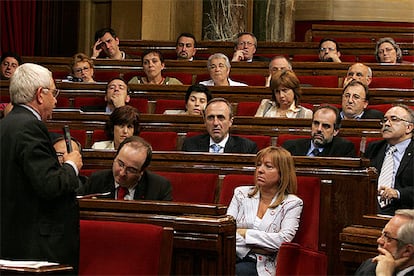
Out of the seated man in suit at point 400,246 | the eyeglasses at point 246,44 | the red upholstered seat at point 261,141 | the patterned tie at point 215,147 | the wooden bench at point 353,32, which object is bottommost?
the seated man in suit at point 400,246

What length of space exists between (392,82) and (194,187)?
8.72 feet

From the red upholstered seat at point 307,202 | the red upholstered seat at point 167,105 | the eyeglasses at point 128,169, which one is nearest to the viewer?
the eyeglasses at point 128,169

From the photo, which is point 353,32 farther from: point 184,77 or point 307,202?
point 307,202

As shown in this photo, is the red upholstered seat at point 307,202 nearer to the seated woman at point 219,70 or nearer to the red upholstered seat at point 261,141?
the red upholstered seat at point 261,141

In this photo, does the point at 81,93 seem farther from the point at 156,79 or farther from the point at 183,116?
the point at 183,116

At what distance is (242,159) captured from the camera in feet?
13.3

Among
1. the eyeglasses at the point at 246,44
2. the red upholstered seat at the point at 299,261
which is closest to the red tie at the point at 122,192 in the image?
the red upholstered seat at the point at 299,261

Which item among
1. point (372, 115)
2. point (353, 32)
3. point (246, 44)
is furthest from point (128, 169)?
point (353, 32)

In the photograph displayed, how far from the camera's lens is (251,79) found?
6434 mm

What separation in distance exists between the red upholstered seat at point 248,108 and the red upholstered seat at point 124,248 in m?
2.77

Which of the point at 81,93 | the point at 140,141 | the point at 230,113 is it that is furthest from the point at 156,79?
the point at 140,141

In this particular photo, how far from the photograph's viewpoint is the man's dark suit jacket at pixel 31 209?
274 centimetres

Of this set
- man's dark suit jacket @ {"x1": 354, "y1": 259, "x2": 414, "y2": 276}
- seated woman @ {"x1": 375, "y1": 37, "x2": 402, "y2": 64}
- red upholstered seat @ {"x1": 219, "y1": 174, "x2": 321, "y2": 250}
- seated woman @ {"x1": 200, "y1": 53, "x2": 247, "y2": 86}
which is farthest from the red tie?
seated woman @ {"x1": 375, "y1": 37, "x2": 402, "y2": 64}

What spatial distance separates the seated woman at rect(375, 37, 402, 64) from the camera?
21.7 feet
